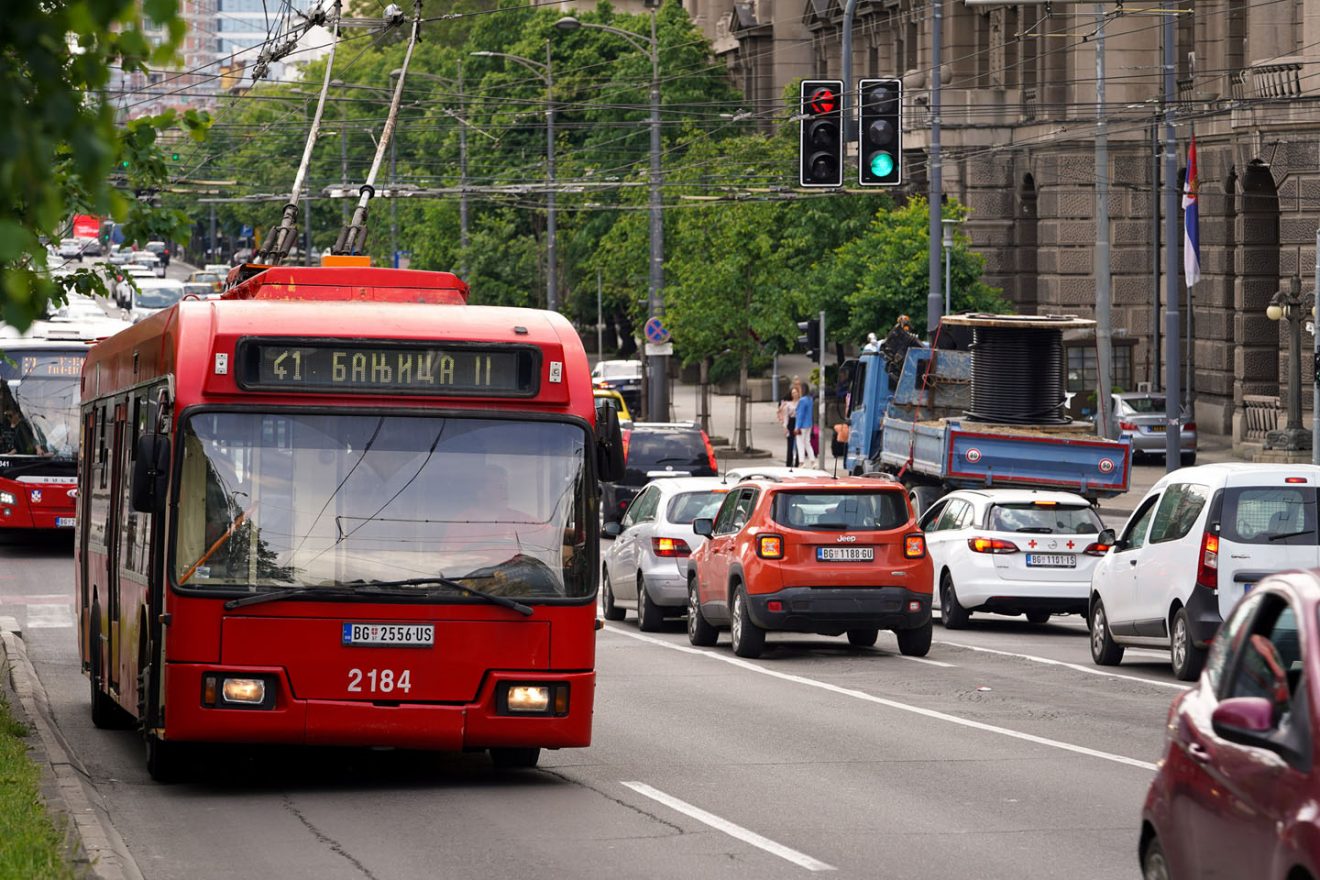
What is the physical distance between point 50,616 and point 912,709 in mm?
11576

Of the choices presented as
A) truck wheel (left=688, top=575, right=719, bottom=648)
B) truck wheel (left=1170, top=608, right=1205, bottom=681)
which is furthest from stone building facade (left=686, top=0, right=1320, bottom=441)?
truck wheel (left=1170, top=608, right=1205, bottom=681)

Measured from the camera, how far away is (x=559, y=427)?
12.0m

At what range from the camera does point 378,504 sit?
11.7m

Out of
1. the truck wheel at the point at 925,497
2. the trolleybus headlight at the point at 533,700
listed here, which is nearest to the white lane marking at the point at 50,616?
the trolleybus headlight at the point at 533,700

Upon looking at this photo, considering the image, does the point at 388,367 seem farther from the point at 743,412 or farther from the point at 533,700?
the point at 743,412

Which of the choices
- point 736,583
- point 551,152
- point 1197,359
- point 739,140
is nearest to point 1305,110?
point 1197,359

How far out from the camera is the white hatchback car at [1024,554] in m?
24.2

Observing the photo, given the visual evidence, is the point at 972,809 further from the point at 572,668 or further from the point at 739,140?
the point at 739,140

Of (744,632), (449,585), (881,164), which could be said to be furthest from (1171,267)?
(449,585)

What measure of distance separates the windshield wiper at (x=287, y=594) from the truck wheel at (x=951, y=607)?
46.5 ft

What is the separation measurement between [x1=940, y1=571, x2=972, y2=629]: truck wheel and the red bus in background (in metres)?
12.4

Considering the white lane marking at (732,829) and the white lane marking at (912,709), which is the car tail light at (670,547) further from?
the white lane marking at (732,829)

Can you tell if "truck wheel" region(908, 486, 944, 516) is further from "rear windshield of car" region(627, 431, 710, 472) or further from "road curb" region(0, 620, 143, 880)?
"road curb" region(0, 620, 143, 880)

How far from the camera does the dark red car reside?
6.12 meters
